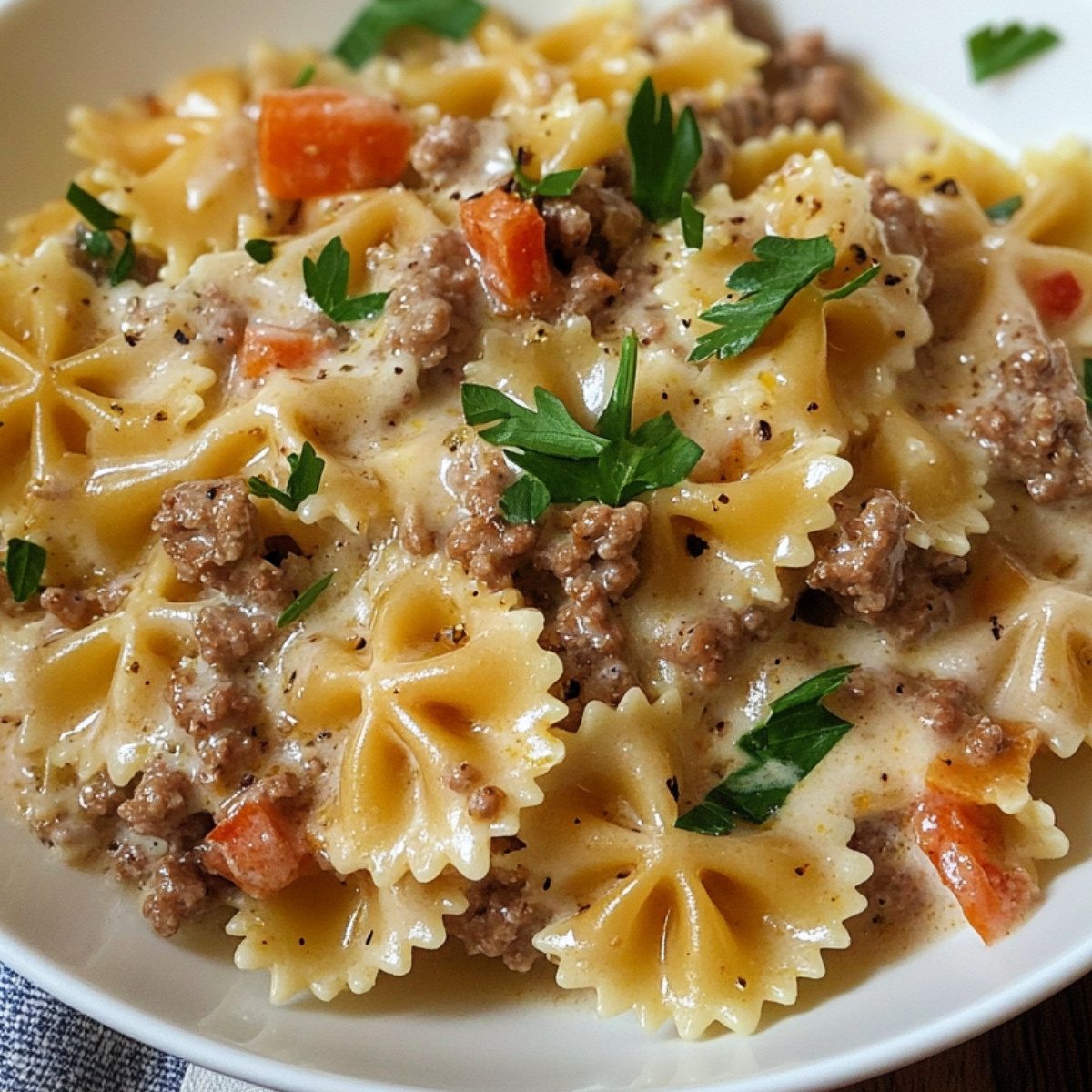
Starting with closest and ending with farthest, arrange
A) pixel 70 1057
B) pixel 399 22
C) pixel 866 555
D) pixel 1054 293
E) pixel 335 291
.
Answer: pixel 866 555 < pixel 70 1057 < pixel 335 291 < pixel 1054 293 < pixel 399 22

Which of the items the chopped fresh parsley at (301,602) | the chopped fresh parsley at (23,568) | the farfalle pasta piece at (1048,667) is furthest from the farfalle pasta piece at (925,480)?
the chopped fresh parsley at (23,568)

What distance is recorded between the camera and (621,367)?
3318 millimetres

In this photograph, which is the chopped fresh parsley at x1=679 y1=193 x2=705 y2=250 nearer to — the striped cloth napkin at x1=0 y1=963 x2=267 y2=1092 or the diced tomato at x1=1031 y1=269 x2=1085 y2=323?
the diced tomato at x1=1031 y1=269 x2=1085 y2=323

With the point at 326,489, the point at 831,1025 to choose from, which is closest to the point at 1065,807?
the point at 831,1025

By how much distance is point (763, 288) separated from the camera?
3438 millimetres

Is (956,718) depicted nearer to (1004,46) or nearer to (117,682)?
(117,682)

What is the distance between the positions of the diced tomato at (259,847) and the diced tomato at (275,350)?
1.25 meters

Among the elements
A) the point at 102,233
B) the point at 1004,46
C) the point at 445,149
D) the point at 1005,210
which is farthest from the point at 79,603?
the point at 1004,46

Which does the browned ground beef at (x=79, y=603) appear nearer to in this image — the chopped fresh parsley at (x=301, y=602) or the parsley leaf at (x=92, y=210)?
the chopped fresh parsley at (x=301, y=602)

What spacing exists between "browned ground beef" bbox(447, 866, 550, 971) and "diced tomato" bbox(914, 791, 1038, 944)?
39.8 inches

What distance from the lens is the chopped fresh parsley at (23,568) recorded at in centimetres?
356

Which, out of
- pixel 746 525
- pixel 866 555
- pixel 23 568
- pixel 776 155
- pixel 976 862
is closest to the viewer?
pixel 976 862

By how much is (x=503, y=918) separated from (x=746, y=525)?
120 cm

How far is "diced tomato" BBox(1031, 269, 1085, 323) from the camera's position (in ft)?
13.2
